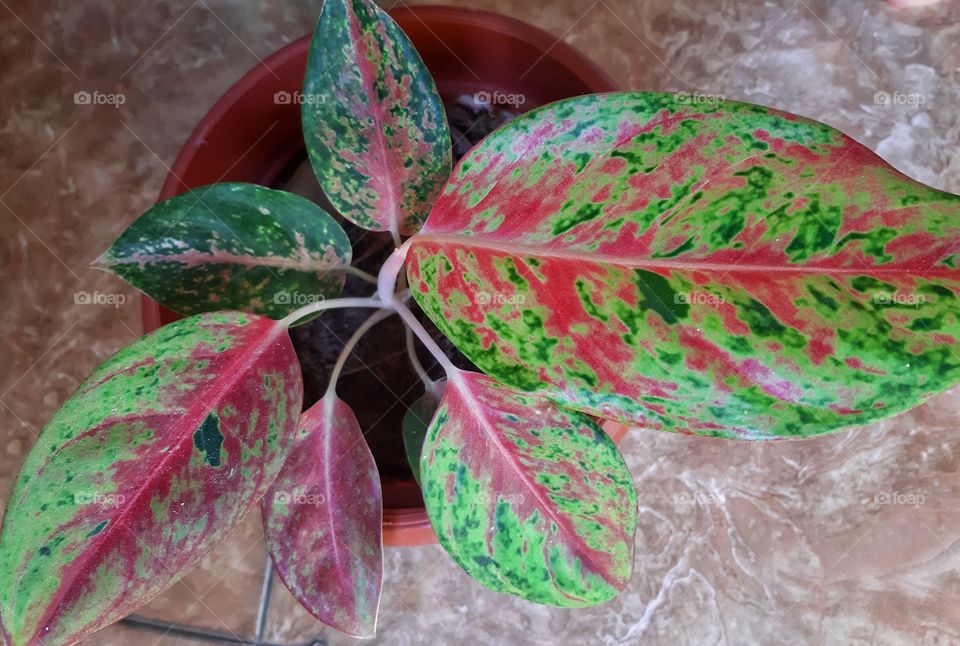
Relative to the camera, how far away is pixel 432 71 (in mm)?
778

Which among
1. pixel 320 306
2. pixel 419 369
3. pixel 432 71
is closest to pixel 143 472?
pixel 320 306

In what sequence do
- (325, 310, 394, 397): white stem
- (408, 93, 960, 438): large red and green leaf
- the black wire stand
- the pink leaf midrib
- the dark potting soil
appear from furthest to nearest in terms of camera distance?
the black wire stand → the dark potting soil → (325, 310, 394, 397): white stem → the pink leaf midrib → (408, 93, 960, 438): large red and green leaf

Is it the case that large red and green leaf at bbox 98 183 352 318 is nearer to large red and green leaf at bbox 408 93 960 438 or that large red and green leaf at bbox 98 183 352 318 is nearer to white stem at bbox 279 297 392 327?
white stem at bbox 279 297 392 327

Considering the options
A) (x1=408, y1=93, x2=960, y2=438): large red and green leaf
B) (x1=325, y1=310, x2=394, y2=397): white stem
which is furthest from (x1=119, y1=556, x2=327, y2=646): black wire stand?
(x1=408, y1=93, x2=960, y2=438): large red and green leaf

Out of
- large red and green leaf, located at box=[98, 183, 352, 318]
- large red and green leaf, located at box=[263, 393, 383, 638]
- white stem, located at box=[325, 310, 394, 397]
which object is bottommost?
large red and green leaf, located at box=[263, 393, 383, 638]

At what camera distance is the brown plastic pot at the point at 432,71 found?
0.69 meters

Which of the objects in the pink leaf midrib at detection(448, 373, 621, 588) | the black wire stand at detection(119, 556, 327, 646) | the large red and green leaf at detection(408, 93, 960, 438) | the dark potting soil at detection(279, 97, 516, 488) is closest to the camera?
the large red and green leaf at detection(408, 93, 960, 438)

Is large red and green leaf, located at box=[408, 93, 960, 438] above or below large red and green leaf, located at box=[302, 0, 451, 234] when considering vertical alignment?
below

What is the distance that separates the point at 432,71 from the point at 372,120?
8.0 inches

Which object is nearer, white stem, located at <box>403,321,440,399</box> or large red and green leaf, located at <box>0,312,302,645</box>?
large red and green leaf, located at <box>0,312,302,645</box>

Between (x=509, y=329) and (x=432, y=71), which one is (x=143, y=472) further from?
(x=432, y=71)

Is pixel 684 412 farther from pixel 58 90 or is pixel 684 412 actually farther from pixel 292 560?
pixel 58 90

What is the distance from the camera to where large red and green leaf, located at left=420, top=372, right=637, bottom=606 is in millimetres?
563

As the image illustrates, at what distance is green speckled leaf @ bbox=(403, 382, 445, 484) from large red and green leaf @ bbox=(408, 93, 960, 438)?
0.63ft
